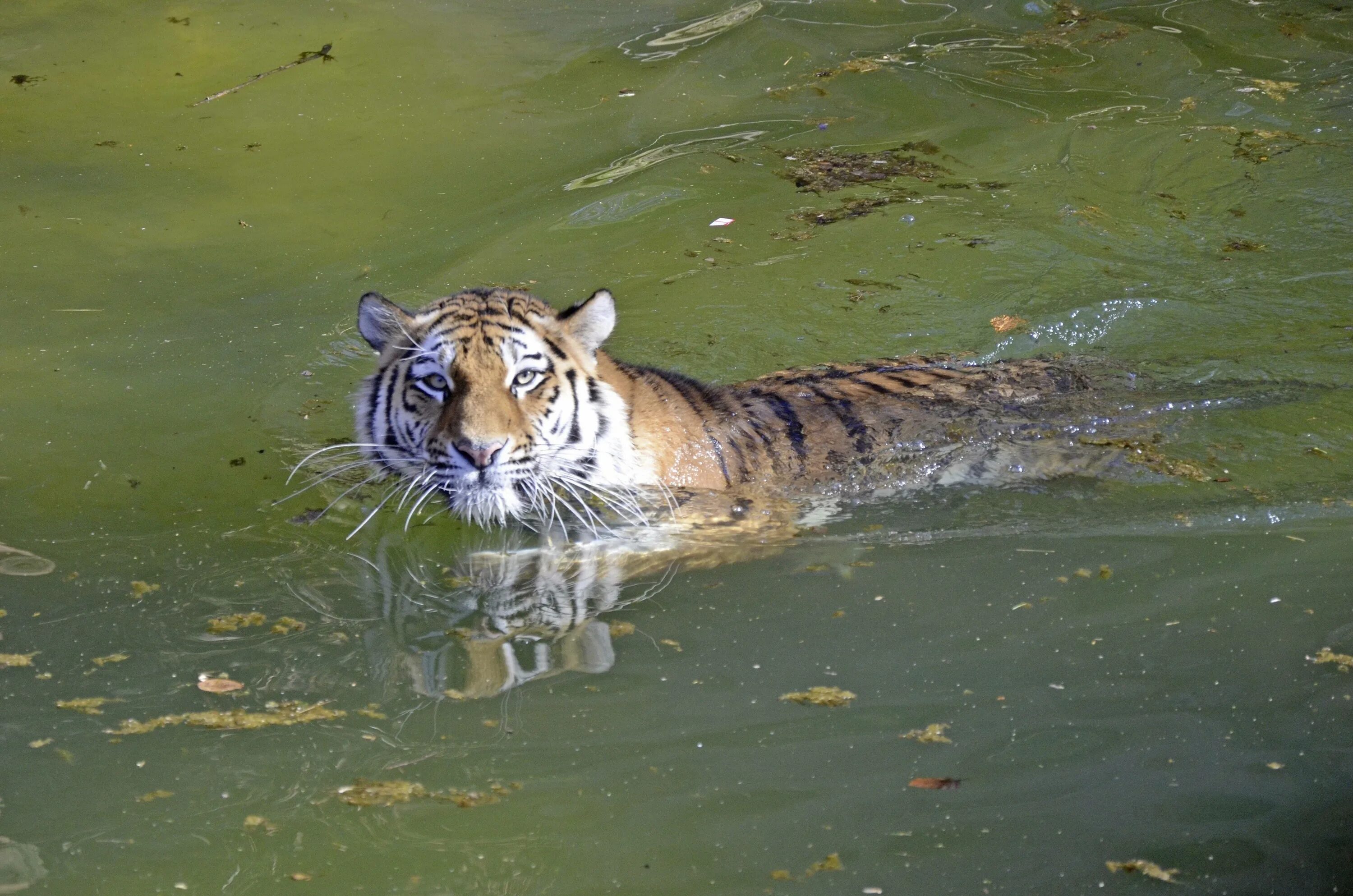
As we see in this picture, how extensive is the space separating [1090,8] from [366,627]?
24.5ft

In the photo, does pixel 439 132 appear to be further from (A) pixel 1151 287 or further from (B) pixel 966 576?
(B) pixel 966 576

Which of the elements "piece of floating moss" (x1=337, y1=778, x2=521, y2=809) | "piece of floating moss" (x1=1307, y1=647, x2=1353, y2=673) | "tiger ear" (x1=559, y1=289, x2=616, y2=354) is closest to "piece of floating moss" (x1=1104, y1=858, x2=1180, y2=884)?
"piece of floating moss" (x1=1307, y1=647, x2=1353, y2=673)

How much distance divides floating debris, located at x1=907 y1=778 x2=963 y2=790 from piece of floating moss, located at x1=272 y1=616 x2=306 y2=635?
161 centimetres

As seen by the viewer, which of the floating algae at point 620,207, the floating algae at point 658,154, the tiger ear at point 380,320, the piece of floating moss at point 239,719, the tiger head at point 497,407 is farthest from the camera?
the floating algae at point 658,154

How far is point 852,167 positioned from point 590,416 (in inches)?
141

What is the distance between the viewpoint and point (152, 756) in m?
2.74

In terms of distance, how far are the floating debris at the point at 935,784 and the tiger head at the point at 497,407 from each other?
155cm

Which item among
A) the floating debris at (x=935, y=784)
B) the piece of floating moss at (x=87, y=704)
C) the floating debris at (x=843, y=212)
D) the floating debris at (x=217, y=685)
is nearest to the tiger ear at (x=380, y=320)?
the floating debris at (x=217, y=685)

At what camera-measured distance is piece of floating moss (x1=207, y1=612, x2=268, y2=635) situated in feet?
10.9

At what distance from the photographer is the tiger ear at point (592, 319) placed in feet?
13.4

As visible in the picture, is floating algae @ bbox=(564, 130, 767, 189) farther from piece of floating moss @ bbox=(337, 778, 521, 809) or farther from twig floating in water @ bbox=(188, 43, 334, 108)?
piece of floating moss @ bbox=(337, 778, 521, 809)

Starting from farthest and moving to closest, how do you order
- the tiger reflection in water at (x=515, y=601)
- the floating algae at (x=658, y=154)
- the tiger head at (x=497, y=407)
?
the floating algae at (x=658, y=154) → the tiger head at (x=497, y=407) → the tiger reflection in water at (x=515, y=601)

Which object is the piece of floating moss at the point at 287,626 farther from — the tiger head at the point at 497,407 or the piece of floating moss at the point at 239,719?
the tiger head at the point at 497,407

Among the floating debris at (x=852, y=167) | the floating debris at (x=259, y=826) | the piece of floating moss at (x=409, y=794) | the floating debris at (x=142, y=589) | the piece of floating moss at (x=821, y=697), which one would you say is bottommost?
the floating debris at (x=142, y=589)
